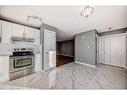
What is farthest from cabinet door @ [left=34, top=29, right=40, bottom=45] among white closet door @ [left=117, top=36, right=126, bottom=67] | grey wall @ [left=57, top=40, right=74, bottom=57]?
grey wall @ [left=57, top=40, right=74, bottom=57]

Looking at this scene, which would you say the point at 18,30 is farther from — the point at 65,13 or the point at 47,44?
the point at 65,13

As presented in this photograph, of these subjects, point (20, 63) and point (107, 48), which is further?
point (107, 48)

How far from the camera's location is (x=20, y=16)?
8.22 ft

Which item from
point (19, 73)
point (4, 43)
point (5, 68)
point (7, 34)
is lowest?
point (19, 73)

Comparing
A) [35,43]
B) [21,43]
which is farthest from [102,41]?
[21,43]

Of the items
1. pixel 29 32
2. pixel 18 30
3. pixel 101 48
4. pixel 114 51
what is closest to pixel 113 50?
pixel 114 51

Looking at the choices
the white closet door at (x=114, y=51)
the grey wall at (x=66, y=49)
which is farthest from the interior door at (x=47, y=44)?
the grey wall at (x=66, y=49)

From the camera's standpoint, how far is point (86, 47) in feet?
16.3

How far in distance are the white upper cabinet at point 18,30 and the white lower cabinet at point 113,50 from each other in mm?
4360

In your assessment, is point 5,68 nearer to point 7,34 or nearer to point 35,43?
point 7,34

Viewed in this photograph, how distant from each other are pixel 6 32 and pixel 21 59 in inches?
37.3

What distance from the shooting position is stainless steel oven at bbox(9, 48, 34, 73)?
8.48 feet

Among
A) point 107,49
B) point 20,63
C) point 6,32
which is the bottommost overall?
point 20,63
